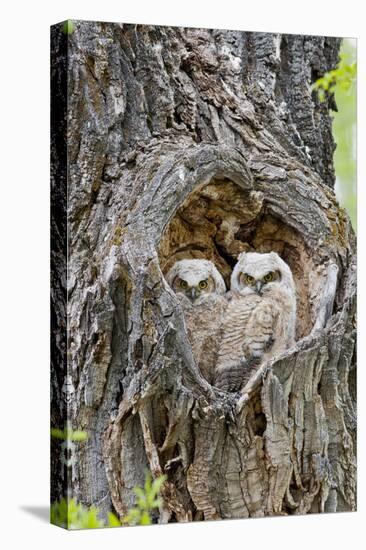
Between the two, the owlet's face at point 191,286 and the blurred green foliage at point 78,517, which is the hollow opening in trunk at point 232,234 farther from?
the blurred green foliage at point 78,517

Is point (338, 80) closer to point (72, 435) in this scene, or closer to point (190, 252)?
point (190, 252)

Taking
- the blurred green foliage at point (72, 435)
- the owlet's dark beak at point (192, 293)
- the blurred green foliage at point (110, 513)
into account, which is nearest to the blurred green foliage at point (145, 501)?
the blurred green foliage at point (110, 513)

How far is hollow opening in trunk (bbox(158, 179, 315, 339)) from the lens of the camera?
5062mm

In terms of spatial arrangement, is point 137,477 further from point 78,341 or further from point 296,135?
point 296,135

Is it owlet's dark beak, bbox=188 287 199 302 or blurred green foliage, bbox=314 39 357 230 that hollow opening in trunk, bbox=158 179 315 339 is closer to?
owlet's dark beak, bbox=188 287 199 302

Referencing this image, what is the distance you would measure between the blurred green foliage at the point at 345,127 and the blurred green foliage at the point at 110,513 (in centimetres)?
155

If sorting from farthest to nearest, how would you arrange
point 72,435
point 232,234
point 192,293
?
1. point 232,234
2. point 192,293
3. point 72,435

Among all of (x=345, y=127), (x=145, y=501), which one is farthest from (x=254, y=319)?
(x=345, y=127)

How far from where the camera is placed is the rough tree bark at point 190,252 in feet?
15.6

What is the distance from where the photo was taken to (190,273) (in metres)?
5.01

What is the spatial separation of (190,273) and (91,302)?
51 centimetres

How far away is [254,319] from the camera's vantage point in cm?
→ 511

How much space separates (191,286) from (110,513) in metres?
1.02

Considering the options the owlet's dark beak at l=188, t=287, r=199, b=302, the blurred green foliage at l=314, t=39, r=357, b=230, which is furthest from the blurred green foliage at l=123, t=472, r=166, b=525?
the blurred green foliage at l=314, t=39, r=357, b=230
